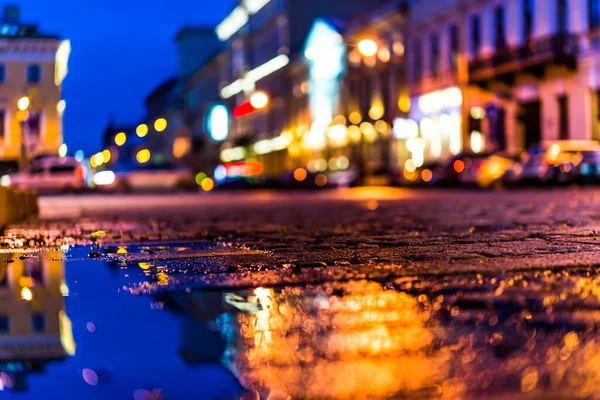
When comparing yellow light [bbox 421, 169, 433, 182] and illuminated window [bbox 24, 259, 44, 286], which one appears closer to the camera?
illuminated window [bbox 24, 259, 44, 286]

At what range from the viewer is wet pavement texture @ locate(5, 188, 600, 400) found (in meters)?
3.34

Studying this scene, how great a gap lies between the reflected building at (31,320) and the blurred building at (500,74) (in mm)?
36826

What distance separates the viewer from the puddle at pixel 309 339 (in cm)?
329

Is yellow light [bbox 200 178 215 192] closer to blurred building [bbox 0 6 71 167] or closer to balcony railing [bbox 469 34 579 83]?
balcony railing [bbox 469 34 579 83]

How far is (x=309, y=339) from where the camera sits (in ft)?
13.6

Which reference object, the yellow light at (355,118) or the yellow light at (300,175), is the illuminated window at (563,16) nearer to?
the yellow light at (300,175)

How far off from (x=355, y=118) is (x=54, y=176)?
90.5ft

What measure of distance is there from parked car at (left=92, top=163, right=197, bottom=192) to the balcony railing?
15.6 metres

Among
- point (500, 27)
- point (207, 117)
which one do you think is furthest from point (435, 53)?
point (207, 117)

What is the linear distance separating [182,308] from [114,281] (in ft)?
5.52

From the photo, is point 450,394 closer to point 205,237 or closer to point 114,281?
point 114,281

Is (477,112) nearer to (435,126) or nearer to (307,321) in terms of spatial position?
(435,126)

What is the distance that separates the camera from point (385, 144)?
64688 millimetres

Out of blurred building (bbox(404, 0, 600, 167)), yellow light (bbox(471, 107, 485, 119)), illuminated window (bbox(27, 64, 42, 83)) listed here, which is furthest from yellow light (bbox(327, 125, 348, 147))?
illuminated window (bbox(27, 64, 42, 83))
